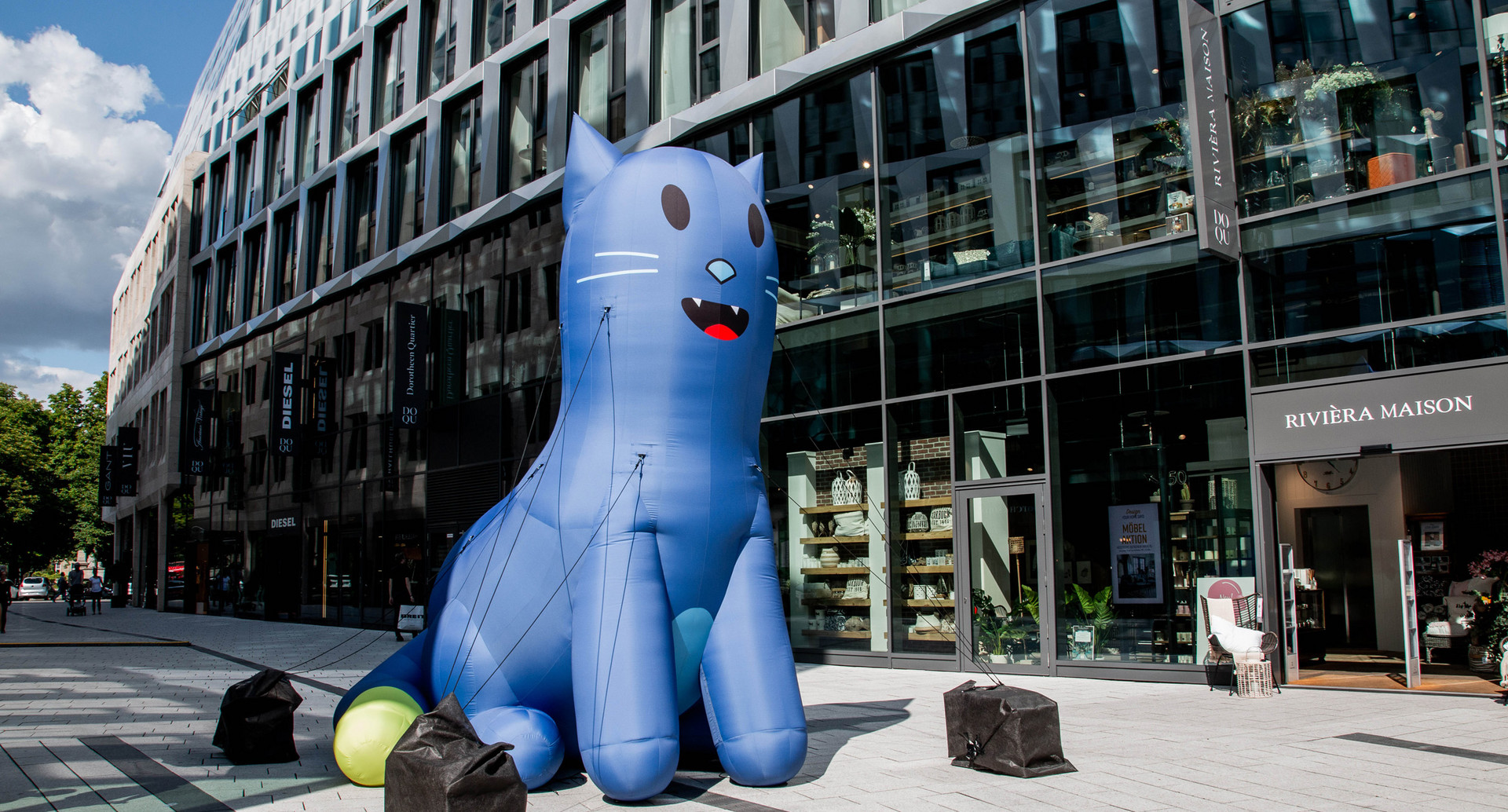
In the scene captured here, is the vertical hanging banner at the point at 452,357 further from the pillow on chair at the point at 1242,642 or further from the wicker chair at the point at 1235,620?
the pillow on chair at the point at 1242,642

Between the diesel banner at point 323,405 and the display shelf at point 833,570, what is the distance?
15282mm

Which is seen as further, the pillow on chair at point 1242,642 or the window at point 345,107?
the window at point 345,107

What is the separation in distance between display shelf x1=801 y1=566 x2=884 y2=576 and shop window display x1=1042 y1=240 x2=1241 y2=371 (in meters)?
4.09

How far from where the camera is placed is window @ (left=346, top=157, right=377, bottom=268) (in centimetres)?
2505

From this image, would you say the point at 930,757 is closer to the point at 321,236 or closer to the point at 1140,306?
the point at 1140,306

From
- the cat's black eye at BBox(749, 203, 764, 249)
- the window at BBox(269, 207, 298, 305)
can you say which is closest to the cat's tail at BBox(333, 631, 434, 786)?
the cat's black eye at BBox(749, 203, 764, 249)

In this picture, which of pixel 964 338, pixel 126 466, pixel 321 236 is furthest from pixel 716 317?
pixel 126 466

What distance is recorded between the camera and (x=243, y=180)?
33344mm

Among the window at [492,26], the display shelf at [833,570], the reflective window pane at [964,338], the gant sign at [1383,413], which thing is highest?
the window at [492,26]

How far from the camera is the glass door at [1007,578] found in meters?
12.9

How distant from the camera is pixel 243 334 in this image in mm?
31156

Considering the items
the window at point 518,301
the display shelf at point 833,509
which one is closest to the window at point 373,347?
the window at point 518,301

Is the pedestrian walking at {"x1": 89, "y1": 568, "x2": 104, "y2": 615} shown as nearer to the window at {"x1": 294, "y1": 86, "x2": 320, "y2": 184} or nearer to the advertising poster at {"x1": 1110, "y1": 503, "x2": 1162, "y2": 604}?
the window at {"x1": 294, "y1": 86, "x2": 320, "y2": 184}

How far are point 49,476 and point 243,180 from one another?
29798 millimetres
